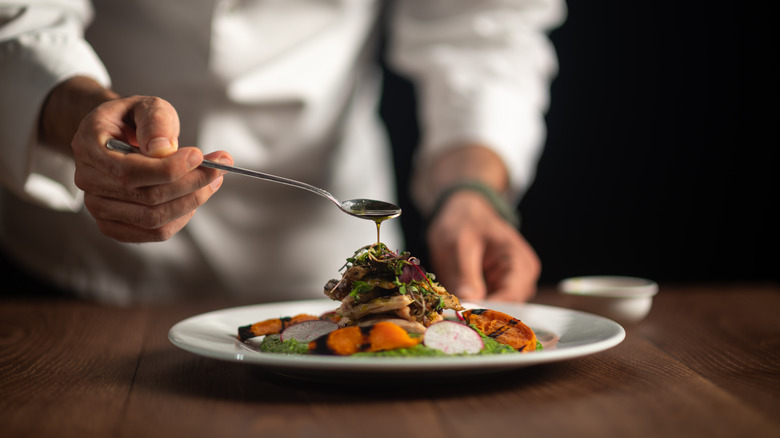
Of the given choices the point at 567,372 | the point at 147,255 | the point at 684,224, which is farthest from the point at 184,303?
the point at 684,224

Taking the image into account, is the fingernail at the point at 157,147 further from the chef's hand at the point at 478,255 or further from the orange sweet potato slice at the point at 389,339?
the chef's hand at the point at 478,255

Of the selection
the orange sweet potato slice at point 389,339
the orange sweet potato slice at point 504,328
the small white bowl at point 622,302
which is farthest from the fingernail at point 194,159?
the small white bowl at point 622,302

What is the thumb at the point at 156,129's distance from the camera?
1.16m

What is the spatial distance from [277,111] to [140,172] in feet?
3.73

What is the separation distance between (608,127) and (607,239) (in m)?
0.66

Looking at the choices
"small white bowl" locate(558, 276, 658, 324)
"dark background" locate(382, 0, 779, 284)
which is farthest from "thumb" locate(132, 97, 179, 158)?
"dark background" locate(382, 0, 779, 284)

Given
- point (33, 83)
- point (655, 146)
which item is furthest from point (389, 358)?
point (655, 146)

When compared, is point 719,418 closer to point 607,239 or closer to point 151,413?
point 151,413

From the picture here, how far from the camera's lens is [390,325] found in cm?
109

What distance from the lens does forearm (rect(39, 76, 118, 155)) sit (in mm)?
1435

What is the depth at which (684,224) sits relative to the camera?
3910 mm

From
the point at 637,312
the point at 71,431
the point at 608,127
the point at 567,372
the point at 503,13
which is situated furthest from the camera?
the point at 608,127

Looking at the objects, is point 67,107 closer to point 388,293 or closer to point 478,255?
point 388,293

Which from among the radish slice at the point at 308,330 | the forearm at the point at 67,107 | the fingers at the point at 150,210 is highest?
the forearm at the point at 67,107
